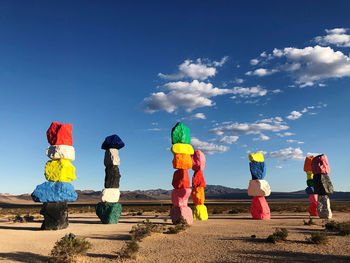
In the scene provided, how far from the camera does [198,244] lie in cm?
1078

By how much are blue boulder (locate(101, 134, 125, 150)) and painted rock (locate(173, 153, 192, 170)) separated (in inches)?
174

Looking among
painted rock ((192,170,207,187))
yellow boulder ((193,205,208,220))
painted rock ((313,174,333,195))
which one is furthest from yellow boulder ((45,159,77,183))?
painted rock ((313,174,333,195))

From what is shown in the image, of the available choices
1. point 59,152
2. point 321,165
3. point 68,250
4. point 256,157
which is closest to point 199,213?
point 256,157

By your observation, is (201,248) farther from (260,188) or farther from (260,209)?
(260,209)

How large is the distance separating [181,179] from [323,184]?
10438mm

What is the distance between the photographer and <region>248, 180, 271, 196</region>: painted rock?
19469mm

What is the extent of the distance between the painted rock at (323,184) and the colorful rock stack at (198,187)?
26.9 feet

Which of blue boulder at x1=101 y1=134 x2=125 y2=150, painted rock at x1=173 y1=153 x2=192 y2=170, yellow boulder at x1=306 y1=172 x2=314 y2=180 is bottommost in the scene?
yellow boulder at x1=306 y1=172 x2=314 y2=180

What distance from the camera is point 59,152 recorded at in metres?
16.5

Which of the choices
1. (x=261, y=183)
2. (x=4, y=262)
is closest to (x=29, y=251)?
(x=4, y=262)

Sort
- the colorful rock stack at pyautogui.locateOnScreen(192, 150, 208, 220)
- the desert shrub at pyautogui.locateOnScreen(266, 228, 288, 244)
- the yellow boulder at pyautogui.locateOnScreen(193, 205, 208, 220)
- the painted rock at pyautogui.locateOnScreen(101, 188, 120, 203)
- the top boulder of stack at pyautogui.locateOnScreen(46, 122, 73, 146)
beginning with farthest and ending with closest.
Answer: the colorful rock stack at pyautogui.locateOnScreen(192, 150, 208, 220) → the yellow boulder at pyautogui.locateOnScreen(193, 205, 208, 220) → the painted rock at pyautogui.locateOnScreen(101, 188, 120, 203) → the top boulder of stack at pyautogui.locateOnScreen(46, 122, 73, 146) → the desert shrub at pyautogui.locateOnScreen(266, 228, 288, 244)

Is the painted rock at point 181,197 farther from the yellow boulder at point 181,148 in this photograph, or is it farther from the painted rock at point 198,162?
the painted rock at point 198,162

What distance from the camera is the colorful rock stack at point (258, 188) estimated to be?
19594 mm

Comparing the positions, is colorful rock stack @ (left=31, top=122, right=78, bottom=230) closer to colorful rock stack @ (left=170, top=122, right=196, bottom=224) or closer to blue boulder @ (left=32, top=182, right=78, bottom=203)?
blue boulder @ (left=32, top=182, right=78, bottom=203)
